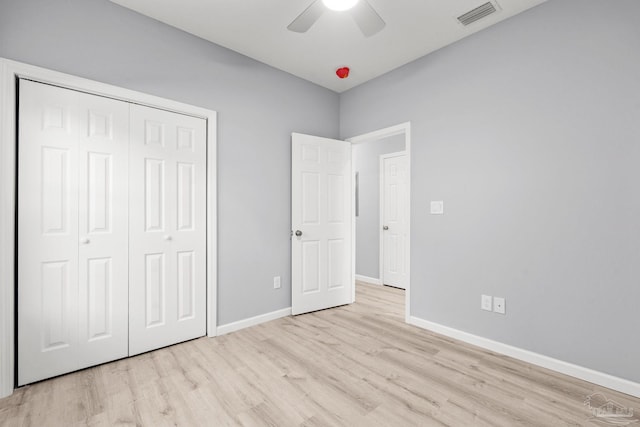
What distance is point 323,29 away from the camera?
101 inches

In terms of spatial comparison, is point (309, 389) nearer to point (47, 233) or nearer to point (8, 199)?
point (47, 233)

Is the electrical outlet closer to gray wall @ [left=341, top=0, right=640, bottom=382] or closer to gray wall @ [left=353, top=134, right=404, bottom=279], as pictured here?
gray wall @ [left=341, top=0, right=640, bottom=382]

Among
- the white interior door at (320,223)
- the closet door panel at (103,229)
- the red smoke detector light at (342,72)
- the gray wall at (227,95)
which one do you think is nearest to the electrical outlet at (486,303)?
the white interior door at (320,223)

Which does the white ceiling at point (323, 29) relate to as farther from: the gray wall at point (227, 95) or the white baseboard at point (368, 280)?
the white baseboard at point (368, 280)

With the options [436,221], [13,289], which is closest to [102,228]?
[13,289]

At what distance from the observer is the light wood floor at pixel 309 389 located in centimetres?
164

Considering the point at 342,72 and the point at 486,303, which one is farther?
the point at 342,72

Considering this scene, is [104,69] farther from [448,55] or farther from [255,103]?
[448,55]

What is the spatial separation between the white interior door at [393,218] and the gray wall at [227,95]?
52.3 inches

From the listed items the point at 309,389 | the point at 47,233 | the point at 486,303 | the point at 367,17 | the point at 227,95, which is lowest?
the point at 309,389

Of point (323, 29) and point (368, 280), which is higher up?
point (323, 29)

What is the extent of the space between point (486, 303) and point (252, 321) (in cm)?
219

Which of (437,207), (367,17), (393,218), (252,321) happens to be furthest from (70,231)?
(393,218)

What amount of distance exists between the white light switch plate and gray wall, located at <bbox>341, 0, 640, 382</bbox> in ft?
0.16
